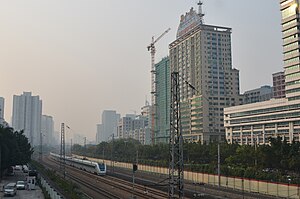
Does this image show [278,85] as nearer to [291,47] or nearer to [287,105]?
[287,105]

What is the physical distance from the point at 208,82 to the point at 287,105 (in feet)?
185

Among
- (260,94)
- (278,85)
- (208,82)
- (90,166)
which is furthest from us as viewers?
(260,94)

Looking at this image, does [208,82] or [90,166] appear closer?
[90,166]

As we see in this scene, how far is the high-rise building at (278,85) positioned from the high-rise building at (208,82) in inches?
752

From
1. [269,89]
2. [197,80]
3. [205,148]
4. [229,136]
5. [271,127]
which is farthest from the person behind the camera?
[269,89]

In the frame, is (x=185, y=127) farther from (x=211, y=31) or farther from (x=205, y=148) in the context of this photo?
(x=205, y=148)

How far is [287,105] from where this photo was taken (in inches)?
4122

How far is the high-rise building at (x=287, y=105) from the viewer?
10075 cm

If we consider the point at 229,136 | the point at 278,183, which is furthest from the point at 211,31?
the point at 278,183

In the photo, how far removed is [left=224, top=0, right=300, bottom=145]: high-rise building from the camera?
100750mm

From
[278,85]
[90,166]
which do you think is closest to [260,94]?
[278,85]

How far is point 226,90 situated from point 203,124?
20113 mm

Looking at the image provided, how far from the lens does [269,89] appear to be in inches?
7500

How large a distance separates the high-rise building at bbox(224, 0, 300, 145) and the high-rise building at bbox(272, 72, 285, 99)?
164 ft
